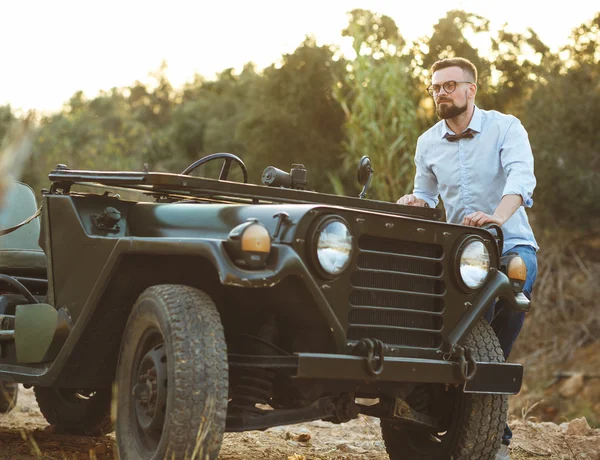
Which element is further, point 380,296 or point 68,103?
point 68,103

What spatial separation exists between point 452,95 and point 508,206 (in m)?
0.77

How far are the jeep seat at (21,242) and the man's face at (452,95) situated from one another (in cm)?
228

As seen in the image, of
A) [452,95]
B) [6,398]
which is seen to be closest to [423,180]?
[452,95]

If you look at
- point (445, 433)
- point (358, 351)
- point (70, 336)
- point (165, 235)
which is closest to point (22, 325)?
point (70, 336)

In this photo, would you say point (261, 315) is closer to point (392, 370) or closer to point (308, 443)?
point (392, 370)

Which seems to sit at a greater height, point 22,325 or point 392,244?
point 392,244

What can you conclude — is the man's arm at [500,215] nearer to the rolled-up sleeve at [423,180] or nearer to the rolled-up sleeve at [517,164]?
the rolled-up sleeve at [517,164]

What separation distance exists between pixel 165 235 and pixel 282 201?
60cm

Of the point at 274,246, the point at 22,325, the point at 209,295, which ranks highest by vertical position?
the point at 274,246

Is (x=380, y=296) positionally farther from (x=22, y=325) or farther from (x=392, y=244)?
(x=22, y=325)

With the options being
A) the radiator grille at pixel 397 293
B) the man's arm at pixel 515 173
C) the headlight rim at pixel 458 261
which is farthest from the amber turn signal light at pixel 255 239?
the man's arm at pixel 515 173

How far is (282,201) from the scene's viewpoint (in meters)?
4.18

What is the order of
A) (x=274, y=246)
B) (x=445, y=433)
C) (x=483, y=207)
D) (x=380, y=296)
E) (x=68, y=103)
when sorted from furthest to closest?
(x=68, y=103), (x=483, y=207), (x=445, y=433), (x=380, y=296), (x=274, y=246)

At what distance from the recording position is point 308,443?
215 inches
